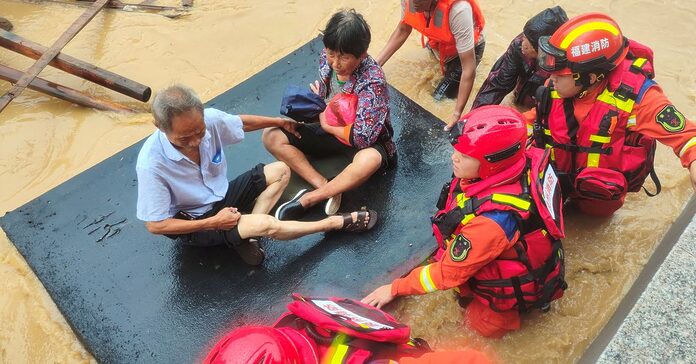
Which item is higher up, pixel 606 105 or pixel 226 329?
pixel 606 105

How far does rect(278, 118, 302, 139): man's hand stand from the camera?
10.8 ft

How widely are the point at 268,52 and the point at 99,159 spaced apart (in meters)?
1.79

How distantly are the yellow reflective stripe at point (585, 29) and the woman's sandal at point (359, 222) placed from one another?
56.0 inches

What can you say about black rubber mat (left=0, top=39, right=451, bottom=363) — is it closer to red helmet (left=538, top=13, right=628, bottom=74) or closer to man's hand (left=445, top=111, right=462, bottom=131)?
man's hand (left=445, top=111, right=462, bottom=131)

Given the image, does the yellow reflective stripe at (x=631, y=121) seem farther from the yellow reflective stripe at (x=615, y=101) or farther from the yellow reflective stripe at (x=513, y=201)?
the yellow reflective stripe at (x=513, y=201)

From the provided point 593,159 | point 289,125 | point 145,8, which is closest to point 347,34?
point 289,125

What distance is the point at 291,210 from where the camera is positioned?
3232 millimetres

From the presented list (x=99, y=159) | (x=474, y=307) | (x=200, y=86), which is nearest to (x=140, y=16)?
(x=200, y=86)

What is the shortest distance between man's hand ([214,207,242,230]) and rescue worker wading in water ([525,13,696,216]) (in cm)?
173

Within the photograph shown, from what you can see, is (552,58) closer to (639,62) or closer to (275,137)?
(639,62)

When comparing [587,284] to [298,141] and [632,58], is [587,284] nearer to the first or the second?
[632,58]

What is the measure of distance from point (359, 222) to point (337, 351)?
138 cm

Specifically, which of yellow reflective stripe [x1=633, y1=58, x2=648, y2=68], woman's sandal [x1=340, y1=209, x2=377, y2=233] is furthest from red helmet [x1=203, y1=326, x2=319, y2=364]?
yellow reflective stripe [x1=633, y1=58, x2=648, y2=68]

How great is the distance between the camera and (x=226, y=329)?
2.86 metres
